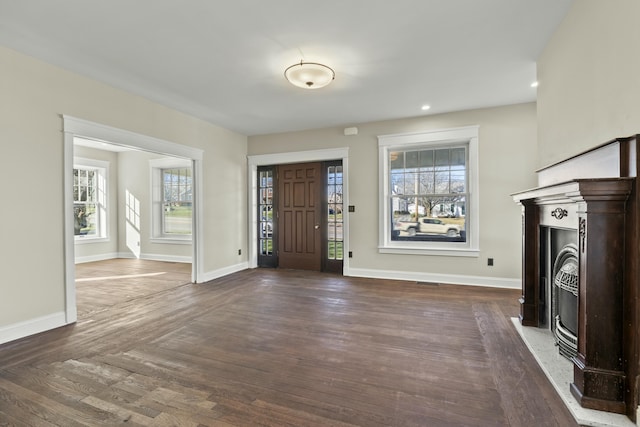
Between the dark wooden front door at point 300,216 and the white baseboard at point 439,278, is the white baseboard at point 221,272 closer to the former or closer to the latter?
the dark wooden front door at point 300,216

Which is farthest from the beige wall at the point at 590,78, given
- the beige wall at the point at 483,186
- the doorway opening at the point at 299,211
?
the doorway opening at the point at 299,211

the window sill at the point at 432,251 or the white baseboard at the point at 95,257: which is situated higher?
the window sill at the point at 432,251

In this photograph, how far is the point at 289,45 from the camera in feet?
8.88

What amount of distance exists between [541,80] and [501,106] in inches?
60.0

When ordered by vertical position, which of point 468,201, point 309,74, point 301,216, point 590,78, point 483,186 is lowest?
point 301,216

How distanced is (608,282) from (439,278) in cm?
310

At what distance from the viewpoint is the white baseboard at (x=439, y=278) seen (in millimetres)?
4391

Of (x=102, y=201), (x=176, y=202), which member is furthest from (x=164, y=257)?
(x=102, y=201)

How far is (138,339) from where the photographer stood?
2.73 metres

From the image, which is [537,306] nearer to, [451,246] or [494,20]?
[451,246]

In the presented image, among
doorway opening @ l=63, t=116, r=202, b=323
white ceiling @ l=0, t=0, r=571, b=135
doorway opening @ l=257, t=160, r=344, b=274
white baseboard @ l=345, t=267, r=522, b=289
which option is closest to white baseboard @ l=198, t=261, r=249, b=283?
doorway opening @ l=63, t=116, r=202, b=323

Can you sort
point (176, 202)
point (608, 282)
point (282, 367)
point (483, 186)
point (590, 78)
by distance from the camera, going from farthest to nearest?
point (176, 202)
point (483, 186)
point (282, 367)
point (590, 78)
point (608, 282)

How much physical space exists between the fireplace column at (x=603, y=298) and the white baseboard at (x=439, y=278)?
9.52 feet

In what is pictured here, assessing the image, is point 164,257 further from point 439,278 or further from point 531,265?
point 531,265
